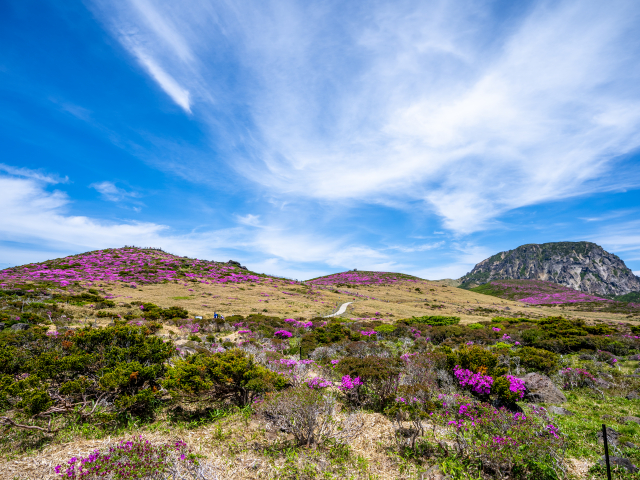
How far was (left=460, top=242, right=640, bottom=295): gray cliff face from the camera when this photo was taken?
15700 centimetres

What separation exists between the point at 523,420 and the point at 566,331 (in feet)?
64.9

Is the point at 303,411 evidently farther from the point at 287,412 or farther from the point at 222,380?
the point at 222,380

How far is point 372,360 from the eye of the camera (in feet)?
30.7

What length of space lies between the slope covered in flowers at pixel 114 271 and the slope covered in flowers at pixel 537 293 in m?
76.7

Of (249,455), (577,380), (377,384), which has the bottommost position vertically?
(249,455)

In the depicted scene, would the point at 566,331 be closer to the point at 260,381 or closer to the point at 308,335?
the point at 308,335

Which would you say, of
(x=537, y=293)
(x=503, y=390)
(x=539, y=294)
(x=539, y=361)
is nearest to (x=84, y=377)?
(x=503, y=390)

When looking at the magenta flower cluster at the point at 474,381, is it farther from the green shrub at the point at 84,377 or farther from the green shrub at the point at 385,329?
the green shrub at the point at 385,329

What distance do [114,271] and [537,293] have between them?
10721cm

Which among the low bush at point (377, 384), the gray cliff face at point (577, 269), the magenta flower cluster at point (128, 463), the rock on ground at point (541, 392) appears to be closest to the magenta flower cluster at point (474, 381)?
the rock on ground at point (541, 392)

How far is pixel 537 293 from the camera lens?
82.5 metres

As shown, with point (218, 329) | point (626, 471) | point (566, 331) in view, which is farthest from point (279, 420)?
point (566, 331)

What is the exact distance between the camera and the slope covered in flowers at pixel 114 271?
1511 inches

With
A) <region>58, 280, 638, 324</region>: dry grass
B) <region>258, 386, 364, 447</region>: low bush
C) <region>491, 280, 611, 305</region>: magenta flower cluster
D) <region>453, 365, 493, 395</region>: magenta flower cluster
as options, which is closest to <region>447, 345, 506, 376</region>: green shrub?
<region>453, 365, 493, 395</region>: magenta flower cluster
